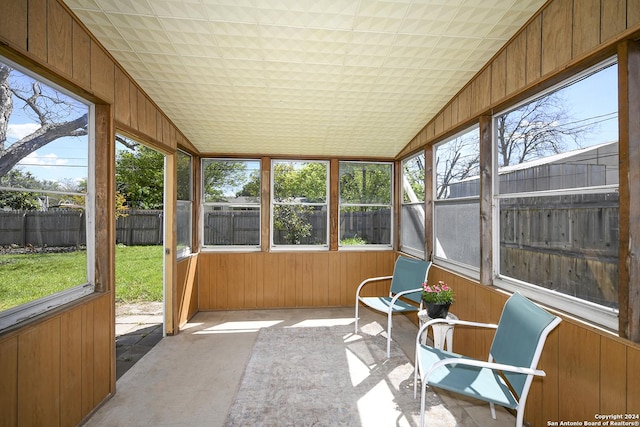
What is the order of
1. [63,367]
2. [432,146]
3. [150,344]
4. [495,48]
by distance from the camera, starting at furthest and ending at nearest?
[432,146] → [150,344] → [495,48] → [63,367]

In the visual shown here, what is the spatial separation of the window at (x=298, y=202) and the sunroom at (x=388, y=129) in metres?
0.85

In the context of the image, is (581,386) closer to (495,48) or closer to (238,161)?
(495,48)

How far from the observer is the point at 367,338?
3.17 m

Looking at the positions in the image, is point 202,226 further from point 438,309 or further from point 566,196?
point 566,196

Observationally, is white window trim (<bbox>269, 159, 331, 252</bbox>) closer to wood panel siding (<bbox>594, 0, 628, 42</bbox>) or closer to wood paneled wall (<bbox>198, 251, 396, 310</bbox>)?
wood paneled wall (<bbox>198, 251, 396, 310</bbox>)

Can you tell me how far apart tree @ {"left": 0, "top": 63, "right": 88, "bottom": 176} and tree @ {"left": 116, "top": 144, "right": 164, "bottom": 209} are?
596 cm

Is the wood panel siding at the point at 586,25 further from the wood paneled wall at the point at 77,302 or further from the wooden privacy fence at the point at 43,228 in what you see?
the wooden privacy fence at the point at 43,228

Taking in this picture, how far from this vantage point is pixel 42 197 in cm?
172

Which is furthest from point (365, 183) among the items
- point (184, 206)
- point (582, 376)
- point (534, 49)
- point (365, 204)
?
point (582, 376)

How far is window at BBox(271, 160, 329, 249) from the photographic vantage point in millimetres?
4316

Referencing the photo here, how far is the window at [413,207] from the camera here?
3686 mm

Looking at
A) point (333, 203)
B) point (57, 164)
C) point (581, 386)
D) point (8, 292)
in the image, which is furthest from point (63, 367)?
point (333, 203)

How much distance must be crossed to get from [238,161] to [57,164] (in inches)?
101

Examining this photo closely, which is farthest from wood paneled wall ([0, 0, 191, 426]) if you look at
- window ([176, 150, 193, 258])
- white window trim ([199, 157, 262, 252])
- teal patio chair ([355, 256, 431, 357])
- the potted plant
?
the potted plant
